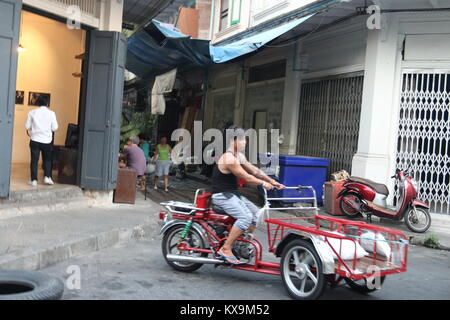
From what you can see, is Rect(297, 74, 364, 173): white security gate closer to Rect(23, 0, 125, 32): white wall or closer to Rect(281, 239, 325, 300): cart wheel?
Rect(23, 0, 125, 32): white wall

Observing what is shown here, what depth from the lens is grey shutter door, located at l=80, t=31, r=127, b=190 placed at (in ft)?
29.9

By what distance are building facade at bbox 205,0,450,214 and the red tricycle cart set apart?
5.37 m

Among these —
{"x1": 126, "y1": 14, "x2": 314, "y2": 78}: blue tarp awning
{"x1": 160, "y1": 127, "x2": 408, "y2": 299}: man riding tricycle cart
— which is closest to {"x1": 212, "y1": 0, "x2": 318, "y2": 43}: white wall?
{"x1": 126, "y1": 14, "x2": 314, "y2": 78}: blue tarp awning

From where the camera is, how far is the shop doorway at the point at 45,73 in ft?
39.7

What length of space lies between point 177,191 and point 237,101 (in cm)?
513

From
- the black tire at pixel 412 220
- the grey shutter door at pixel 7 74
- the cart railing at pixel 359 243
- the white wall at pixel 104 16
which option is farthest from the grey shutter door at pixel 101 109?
the black tire at pixel 412 220

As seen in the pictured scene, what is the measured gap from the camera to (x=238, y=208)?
5.34 metres

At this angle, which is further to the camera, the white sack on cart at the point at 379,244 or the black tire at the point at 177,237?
the black tire at the point at 177,237

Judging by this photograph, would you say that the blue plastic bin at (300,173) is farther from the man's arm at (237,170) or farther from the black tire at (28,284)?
the black tire at (28,284)

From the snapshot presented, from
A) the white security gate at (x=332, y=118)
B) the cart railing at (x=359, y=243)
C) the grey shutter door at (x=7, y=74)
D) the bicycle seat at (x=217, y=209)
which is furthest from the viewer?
the white security gate at (x=332, y=118)

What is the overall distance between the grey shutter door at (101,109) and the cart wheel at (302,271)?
16.7 feet

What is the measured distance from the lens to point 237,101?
1733 centimetres
